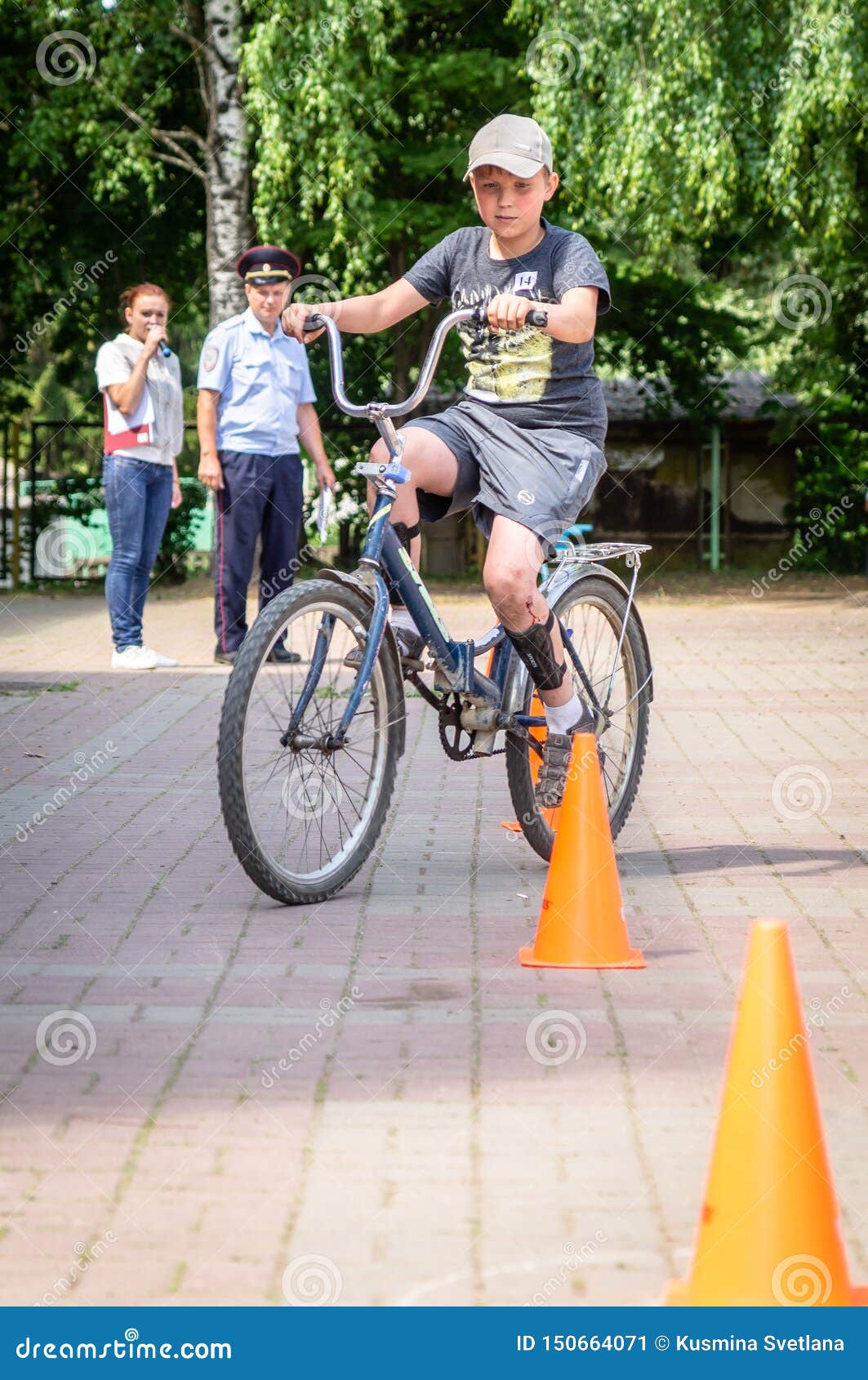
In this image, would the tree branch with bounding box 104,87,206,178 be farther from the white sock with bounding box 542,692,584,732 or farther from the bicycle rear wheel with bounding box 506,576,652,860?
the white sock with bounding box 542,692,584,732

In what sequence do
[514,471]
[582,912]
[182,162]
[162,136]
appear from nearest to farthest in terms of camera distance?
[582,912], [514,471], [182,162], [162,136]

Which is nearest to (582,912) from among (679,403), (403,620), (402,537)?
(403,620)

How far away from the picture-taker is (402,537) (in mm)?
5434

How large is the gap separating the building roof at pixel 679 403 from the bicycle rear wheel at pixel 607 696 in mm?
16804

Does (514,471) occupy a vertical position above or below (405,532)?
above

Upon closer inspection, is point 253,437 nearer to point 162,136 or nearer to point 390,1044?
point 390,1044

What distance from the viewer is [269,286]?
1037 centimetres

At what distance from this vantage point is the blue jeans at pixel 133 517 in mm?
10727

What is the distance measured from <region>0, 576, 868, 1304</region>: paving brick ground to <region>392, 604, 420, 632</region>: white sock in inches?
30.8

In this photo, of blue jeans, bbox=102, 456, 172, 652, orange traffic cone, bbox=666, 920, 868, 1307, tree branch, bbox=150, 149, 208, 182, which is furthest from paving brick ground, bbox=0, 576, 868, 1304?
tree branch, bbox=150, 149, 208, 182

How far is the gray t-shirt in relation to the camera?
5.41m

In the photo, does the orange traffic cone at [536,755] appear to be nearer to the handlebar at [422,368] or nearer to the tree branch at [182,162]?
the handlebar at [422,368]

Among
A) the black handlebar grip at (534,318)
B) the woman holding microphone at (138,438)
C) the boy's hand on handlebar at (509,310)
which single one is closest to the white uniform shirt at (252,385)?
the woman holding microphone at (138,438)

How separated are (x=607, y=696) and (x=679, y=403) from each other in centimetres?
1810
